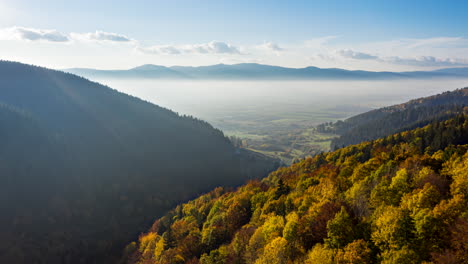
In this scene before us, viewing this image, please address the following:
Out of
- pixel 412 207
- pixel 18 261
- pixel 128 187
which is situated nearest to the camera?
pixel 412 207

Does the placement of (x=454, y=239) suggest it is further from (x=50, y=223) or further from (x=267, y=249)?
(x=50, y=223)

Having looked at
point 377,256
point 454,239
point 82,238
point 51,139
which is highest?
point 454,239

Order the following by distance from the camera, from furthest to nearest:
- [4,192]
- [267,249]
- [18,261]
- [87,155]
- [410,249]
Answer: [87,155]
[4,192]
[18,261]
[267,249]
[410,249]

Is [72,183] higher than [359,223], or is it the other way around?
[359,223]

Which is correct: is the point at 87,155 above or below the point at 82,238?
above

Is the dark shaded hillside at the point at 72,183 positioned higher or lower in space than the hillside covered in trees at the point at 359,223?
lower

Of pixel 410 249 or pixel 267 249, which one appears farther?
pixel 267 249

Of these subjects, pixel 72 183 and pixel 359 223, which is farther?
pixel 72 183

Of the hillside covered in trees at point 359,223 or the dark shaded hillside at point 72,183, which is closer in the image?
the hillside covered in trees at point 359,223

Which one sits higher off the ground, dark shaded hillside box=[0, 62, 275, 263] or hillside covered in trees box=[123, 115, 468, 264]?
hillside covered in trees box=[123, 115, 468, 264]

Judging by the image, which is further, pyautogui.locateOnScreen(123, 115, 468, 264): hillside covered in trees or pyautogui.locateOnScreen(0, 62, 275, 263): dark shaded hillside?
pyautogui.locateOnScreen(0, 62, 275, 263): dark shaded hillside

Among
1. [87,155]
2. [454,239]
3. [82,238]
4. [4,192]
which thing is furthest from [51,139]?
[454,239]
